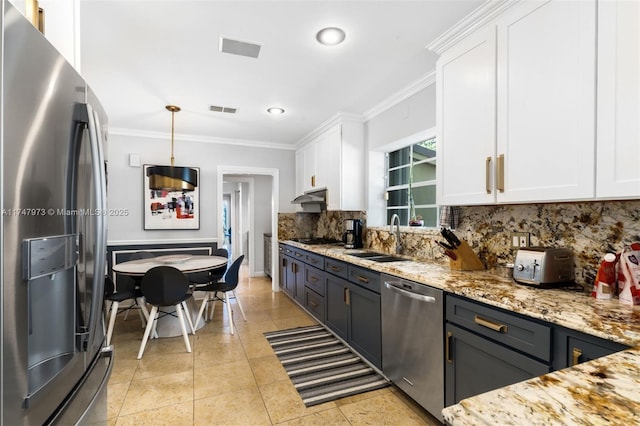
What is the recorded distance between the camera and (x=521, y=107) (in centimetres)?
170

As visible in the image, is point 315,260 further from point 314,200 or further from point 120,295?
point 120,295

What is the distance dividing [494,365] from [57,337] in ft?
5.71

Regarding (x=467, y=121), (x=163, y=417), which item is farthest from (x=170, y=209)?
(x=467, y=121)

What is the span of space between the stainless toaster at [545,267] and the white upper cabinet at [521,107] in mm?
298

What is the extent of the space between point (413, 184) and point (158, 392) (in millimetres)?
2904

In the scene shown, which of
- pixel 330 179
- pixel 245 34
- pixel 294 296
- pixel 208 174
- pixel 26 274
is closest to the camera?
pixel 26 274

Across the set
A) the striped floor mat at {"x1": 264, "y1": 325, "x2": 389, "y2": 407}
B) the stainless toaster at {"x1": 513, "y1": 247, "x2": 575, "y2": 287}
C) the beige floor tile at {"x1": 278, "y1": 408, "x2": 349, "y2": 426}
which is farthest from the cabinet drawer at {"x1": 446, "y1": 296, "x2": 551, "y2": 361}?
the striped floor mat at {"x1": 264, "y1": 325, "x2": 389, "y2": 407}

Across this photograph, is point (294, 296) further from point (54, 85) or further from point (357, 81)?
point (54, 85)

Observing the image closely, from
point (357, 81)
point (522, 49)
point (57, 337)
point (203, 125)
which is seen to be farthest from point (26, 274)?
point (203, 125)

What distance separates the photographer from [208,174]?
4.93 meters

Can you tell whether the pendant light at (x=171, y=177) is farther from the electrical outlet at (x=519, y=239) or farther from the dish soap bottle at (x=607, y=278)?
the dish soap bottle at (x=607, y=278)

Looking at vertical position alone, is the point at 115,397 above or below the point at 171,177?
below

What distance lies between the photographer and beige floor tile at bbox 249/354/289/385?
2.52m

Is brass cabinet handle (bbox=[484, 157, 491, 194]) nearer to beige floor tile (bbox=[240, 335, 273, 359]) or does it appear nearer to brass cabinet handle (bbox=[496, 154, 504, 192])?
brass cabinet handle (bbox=[496, 154, 504, 192])
